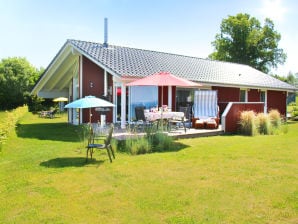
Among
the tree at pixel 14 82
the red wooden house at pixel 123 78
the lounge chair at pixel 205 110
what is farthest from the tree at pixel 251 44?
the lounge chair at pixel 205 110

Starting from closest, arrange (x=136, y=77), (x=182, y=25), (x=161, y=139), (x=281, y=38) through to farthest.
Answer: (x=161, y=139), (x=136, y=77), (x=182, y=25), (x=281, y=38)

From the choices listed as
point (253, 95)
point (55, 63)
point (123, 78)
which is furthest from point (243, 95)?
point (55, 63)

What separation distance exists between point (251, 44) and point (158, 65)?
123ft

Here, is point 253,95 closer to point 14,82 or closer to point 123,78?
point 123,78

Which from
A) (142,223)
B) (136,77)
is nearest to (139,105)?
(136,77)

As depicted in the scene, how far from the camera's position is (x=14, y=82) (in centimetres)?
3978

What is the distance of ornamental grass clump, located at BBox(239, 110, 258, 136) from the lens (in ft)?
41.8

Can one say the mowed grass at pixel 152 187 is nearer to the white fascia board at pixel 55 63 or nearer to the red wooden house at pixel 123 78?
the red wooden house at pixel 123 78

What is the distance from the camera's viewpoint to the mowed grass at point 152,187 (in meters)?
4.22

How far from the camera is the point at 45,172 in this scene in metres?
6.43

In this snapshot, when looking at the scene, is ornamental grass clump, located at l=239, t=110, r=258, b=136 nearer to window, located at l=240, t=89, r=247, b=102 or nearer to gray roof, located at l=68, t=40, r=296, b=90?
gray roof, located at l=68, t=40, r=296, b=90

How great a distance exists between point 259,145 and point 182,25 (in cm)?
1185

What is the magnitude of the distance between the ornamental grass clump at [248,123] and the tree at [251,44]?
1513 inches

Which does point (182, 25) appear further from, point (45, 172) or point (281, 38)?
point (281, 38)
